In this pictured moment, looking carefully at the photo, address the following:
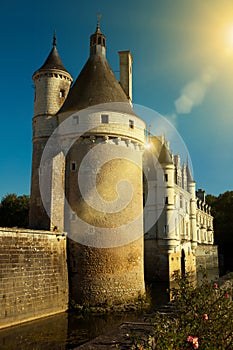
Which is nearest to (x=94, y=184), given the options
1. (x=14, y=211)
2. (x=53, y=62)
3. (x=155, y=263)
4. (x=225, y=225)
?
(x=53, y=62)

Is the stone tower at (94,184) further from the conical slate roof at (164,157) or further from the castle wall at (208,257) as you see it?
the castle wall at (208,257)

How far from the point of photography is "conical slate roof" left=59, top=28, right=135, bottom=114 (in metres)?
16.5

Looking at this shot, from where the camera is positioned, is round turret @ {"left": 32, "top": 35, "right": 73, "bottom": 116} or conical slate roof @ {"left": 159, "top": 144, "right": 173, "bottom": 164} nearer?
round turret @ {"left": 32, "top": 35, "right": 73, "bottom": 116}

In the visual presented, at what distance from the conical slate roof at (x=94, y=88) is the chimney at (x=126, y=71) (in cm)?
259

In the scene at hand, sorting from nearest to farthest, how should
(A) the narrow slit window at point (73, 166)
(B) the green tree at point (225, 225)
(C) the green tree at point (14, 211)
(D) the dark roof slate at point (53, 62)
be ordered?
(A) the narrow slit window at point (73, 166)
(D) the dark roof slate at point (53, 62)
(C) the green tree at point (14, 211)
(B) the green tree at point (225, 225)

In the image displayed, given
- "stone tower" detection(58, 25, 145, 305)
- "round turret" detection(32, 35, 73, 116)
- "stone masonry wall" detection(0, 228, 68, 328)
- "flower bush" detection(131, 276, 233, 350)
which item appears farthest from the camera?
"round turret" detection(32, 35, 73, 116)

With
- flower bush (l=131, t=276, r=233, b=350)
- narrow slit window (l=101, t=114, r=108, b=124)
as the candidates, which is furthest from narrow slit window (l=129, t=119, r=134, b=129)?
flower bush (l=131, t=276, r=233, b=350)

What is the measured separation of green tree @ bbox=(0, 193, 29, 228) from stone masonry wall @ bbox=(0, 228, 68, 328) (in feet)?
64.2

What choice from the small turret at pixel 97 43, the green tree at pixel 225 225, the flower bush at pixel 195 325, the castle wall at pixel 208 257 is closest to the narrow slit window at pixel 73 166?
the small turret at pixel 97 43

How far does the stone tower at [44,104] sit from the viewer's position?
17.2 m

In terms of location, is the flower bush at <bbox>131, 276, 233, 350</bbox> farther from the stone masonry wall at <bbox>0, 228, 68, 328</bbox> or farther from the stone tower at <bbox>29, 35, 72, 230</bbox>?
the stone tower at <bbox>29, 35, 72, 230</bbox>

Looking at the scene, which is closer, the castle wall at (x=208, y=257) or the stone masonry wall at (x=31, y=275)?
the stone masonry wall at (x=31, y=275)

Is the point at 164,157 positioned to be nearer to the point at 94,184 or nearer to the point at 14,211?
the point at 94,184

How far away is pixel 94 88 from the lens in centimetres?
1681
